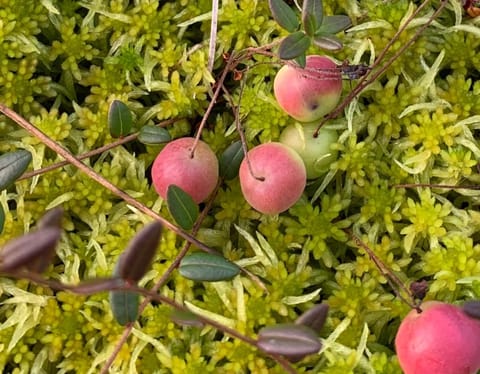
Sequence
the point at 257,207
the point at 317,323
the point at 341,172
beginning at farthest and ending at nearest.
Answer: the point at 341,172 → the point at 257,207 → the point at 317,323

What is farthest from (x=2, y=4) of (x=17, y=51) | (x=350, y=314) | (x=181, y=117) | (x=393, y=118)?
(x=350, y=314)

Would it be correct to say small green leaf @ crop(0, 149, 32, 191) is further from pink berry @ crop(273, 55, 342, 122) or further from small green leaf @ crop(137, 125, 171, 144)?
pink berry @ crop(273, 55, 342, 122)

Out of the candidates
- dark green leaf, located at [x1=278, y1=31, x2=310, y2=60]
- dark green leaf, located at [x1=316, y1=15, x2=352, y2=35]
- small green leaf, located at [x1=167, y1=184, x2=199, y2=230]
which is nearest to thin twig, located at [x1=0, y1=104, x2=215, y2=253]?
small green leaf, located at [x1=167, y1=184, x2=199, y2=230]

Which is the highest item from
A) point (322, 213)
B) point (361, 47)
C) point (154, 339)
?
point (361, 47)

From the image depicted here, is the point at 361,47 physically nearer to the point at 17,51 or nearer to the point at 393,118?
the point at 393,118

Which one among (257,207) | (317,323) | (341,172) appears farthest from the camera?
(341,172)

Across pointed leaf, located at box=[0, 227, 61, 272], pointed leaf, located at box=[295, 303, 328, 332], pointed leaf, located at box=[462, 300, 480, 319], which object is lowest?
pointed leaf, located at box=[462, 300, 480, 319]

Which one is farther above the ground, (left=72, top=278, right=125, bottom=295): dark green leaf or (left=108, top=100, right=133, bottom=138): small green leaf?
(left=72, top=278, right=125, bottom=295): dark green leaf
